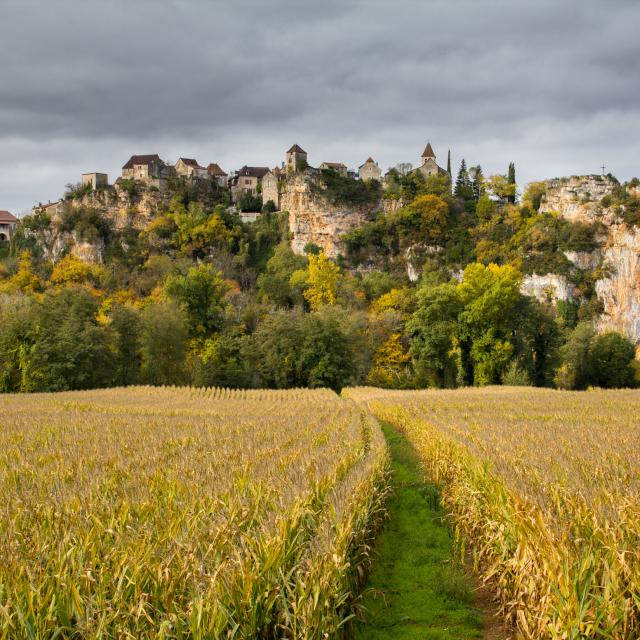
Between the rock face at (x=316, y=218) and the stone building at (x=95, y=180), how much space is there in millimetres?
36168

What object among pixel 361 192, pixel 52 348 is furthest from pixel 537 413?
pixel 361 192

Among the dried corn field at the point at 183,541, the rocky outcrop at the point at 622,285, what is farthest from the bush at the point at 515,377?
the dried corn field at the point at 183,541

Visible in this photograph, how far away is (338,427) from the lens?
18.5 metres

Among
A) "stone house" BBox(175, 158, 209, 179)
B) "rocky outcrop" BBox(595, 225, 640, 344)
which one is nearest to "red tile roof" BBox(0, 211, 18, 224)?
"stone house" BBox(175, 158, 209, 179)

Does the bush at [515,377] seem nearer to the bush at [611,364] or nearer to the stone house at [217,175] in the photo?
the bush at [611,364]

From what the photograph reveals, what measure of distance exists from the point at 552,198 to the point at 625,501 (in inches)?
3901

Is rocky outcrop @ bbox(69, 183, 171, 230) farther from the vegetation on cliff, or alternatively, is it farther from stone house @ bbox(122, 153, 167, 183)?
stone house @ bbox(122, 153, 167, 183)

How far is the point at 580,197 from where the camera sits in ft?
313

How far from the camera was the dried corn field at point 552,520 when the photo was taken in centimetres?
575

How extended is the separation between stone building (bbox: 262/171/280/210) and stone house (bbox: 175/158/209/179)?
46.7 ft

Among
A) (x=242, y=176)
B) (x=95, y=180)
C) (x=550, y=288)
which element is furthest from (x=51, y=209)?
(x=550, y=288)

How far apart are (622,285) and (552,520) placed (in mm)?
87955

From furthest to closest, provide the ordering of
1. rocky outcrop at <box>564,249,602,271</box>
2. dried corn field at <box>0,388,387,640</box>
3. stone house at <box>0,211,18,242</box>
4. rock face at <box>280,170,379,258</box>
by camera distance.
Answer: stone house at <box>0,211,18,242</box>, rock face at <box>280,170,379,258</box>, rocky outcrop at <box>564,249,602,271</box>, dried corn field at <box>0,388,387,640</box>

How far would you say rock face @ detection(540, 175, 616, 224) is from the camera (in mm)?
93000
